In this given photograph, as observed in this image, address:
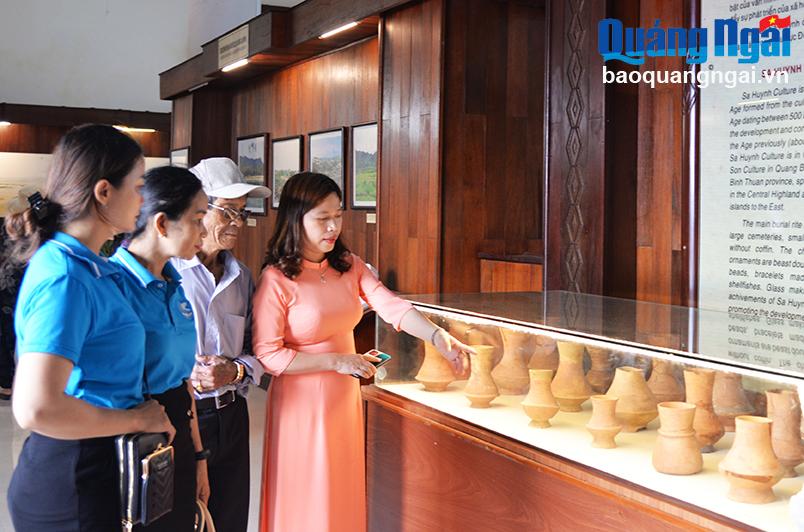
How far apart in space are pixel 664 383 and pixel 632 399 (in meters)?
0.14

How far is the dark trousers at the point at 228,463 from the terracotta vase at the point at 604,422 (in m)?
1.27

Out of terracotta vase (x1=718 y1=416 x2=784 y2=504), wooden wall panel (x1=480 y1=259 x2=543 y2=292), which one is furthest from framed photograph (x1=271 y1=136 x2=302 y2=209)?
terracotta vase (x1=718 y1=416 x2=784 y2=504)

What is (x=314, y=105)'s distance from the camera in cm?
904

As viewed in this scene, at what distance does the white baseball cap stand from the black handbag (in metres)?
1.19

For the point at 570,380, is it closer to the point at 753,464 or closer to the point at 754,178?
the point at 753,464

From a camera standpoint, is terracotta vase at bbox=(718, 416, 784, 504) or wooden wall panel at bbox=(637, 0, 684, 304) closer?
terracotta vase at bbox=(718, 416, 784, 504)

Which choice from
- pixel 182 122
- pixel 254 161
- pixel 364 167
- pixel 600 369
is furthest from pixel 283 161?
pixel 600 369

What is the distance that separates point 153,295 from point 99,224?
286 mm

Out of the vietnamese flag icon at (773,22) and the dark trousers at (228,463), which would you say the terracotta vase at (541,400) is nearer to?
the dark trousers at (228,463)

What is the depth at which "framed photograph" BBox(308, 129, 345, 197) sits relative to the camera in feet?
27.8

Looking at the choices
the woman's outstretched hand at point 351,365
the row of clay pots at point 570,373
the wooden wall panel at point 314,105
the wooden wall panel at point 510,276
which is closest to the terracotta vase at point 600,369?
the row of clay pots at point 570,373

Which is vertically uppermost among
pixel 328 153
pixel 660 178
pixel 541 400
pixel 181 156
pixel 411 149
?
pixel 181 156

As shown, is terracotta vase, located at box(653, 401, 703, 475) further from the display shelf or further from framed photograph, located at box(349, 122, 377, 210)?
framed photograph, located at box(349, 122, 377, 210)

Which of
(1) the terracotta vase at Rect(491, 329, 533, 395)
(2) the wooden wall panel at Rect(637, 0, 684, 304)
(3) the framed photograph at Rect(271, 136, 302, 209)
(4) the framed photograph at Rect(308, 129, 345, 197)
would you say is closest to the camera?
(1) the terracotta vase at Rect(491, 329, 533, 395)
